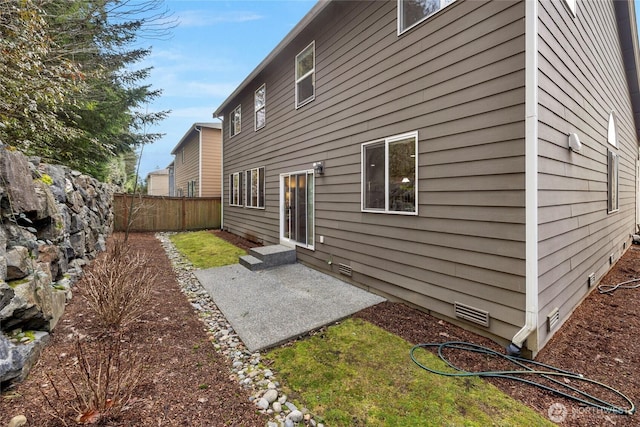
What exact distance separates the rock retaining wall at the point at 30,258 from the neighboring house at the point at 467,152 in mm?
4024

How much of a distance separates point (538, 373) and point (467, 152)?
2.30 m

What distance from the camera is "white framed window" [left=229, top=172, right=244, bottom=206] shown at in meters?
10.5

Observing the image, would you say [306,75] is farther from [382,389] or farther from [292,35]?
[382,389]

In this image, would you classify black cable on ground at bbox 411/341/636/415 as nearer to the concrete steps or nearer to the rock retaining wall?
the rock retaining wall

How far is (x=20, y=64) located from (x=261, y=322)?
475 cm

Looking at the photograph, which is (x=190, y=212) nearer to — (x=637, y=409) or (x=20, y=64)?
(x=20, y=64)

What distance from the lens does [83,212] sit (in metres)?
5.47

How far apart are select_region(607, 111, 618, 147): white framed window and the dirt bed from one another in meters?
3.03

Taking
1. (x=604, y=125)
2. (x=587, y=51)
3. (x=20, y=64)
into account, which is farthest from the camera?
(x=604, y=125)

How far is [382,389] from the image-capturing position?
2.40 m

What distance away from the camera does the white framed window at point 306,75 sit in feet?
20.6

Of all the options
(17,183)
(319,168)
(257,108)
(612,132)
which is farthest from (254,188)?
(612,132)

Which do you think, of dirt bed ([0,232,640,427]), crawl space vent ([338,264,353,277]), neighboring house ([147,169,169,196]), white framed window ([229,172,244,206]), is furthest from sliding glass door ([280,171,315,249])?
neighboring house ([147,169,169,196])

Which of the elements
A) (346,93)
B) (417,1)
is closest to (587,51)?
(417,1)
